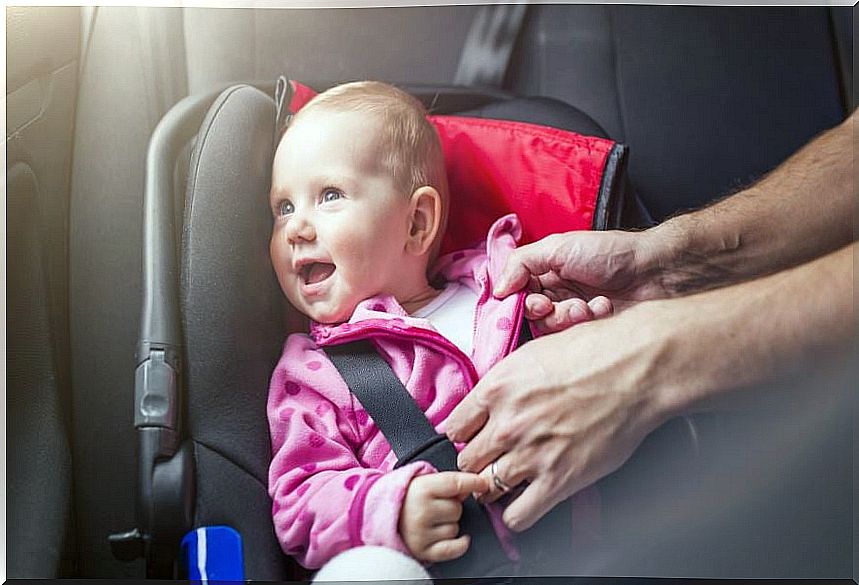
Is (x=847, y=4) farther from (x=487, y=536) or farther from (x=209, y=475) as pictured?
(x=209, y=475)

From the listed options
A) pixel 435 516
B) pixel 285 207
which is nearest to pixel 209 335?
pixel 285 207

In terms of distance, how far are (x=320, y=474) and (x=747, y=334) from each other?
13.9 inches

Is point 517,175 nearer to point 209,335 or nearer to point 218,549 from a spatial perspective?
point 209,335

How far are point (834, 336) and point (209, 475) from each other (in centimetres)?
51

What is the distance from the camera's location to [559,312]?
0.78 m

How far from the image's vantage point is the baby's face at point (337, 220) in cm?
79

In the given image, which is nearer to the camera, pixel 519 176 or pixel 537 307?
pixel 537 307

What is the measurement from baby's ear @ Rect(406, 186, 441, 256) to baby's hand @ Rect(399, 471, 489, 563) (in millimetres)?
209

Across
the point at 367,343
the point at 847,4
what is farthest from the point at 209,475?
the point at 847,4

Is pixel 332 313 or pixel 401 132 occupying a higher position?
pixel 401 132

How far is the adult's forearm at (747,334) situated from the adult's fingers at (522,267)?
10 centimetres

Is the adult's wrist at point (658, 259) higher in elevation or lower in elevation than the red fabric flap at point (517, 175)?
lower

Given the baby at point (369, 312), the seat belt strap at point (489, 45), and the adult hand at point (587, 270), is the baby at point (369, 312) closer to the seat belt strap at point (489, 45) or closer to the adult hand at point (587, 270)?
the adult hand at point (587, 270)

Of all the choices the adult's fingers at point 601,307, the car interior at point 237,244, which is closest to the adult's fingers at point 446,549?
the car interior at point 237,244
